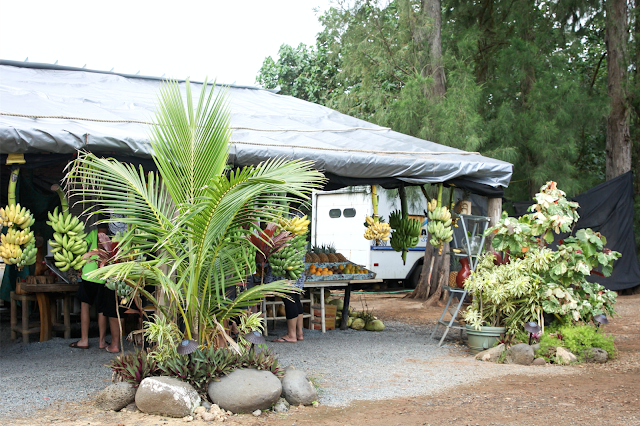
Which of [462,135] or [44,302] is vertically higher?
[462,135]

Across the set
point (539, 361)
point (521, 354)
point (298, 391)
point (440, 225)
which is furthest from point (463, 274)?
point (298, 391)

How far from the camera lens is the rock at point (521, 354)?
22.7ft

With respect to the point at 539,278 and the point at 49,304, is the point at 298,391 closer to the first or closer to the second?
the point at 539,278

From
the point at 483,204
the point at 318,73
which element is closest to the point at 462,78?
the point at 483,204

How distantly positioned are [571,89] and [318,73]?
40.8 ft

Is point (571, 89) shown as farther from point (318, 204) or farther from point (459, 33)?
point (318, 204)

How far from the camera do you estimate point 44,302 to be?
7598 millimetres

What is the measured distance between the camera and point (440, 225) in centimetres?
786

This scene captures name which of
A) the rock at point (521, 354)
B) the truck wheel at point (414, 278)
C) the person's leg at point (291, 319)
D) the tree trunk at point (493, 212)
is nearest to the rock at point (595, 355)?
the rock at point (521, 354)

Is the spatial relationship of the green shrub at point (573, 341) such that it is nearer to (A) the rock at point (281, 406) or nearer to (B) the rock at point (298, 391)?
(B) the rock at point (298, 391)

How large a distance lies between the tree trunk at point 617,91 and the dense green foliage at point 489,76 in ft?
0.88

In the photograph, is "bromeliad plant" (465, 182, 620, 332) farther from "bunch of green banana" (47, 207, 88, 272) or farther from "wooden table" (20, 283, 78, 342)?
"wooden table" (20, 283, 78, 342)

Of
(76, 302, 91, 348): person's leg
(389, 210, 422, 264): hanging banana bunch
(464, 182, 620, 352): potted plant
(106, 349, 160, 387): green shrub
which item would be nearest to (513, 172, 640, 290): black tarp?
(389, 210, 422, 264): hanging banana bunch

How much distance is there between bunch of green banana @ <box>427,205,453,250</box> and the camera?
25.7 ft
